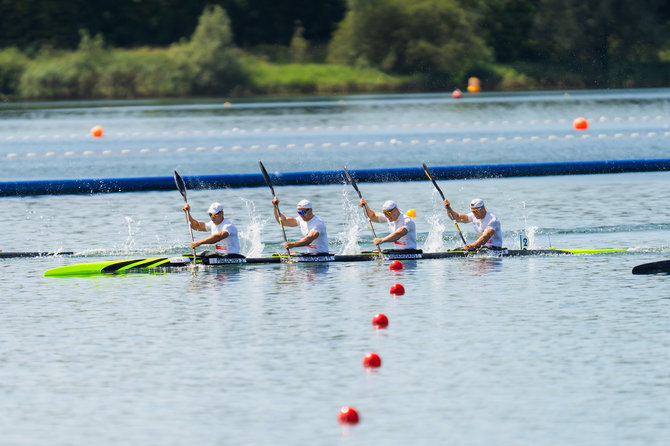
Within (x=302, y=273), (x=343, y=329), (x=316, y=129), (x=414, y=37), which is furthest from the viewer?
(x=414, y=37)

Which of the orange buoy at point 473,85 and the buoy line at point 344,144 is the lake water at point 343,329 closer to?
the buoy line at point 344,144

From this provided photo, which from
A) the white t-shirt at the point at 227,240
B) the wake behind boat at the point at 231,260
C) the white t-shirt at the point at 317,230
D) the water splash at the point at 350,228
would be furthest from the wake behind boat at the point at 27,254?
the water splash at the point at 350,228

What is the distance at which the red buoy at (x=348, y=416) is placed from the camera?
1226cm

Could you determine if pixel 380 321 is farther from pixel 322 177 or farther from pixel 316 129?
pixel 316 129

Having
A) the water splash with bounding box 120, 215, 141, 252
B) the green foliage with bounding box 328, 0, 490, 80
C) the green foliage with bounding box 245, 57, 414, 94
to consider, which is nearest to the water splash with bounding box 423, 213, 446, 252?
the water splash with bounding box 120, 215, 141, 252

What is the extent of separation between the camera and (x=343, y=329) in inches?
662

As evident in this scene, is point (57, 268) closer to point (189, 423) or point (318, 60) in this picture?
point (189, 423)

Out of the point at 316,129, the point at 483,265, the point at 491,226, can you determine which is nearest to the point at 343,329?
Result: the point at 483,265

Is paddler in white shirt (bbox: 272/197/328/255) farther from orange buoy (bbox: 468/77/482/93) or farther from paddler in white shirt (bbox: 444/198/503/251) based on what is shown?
orange buoy (bbox: 468/77/482/93)

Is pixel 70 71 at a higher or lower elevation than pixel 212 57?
lower

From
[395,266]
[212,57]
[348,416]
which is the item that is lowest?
[348,416]

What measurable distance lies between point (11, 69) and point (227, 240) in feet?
257

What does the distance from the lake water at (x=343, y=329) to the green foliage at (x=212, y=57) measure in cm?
6099

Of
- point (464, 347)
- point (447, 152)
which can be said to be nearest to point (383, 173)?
point (447, 152)
